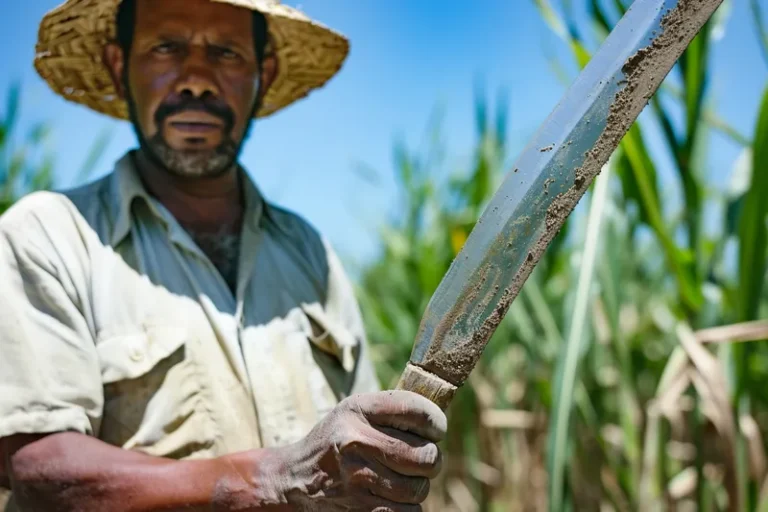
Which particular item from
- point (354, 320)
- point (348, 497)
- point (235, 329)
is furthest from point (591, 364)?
point (348, 497)

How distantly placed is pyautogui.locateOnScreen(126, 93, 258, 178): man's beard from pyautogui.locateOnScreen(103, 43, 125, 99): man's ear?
0.08m

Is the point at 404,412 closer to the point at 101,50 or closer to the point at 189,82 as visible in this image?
the point at 189,82

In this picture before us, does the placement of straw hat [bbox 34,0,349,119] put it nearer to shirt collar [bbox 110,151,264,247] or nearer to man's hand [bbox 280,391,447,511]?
shirt collar [bbox 110,151,264,247]

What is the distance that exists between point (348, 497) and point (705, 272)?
1.06m

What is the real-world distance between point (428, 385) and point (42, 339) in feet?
1.97

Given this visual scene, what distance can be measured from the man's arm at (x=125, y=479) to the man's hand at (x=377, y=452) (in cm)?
14

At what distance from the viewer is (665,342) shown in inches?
104

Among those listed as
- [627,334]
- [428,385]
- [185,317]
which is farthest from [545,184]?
[627,334]

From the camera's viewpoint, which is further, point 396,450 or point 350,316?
point 350,316

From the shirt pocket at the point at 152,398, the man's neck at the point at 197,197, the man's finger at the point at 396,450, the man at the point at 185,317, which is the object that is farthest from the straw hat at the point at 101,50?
the man's finger at the point at 396,450

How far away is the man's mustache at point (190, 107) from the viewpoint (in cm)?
151

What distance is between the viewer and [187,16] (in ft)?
4.99

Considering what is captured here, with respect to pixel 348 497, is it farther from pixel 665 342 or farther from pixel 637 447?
pixel 665 342

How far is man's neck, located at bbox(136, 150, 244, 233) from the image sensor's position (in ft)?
5.22
